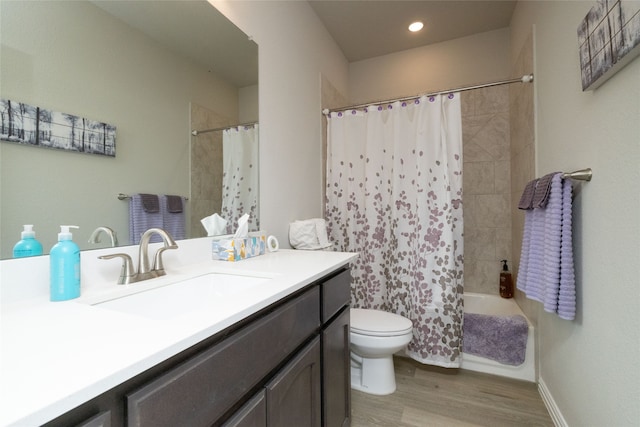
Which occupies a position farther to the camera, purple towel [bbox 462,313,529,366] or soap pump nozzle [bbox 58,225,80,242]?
purple towel [bbox 462,313,529,366]

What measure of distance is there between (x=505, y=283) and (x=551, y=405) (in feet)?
3.46

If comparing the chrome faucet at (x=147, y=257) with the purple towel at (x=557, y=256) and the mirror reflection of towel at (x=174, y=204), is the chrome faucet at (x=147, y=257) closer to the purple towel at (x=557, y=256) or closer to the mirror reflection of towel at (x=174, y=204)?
the mirror reflection of towel at (x=174, y=204)

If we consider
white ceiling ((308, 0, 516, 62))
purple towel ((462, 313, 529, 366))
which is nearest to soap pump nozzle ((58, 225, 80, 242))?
purple towel ((462, 313, 529, 366))

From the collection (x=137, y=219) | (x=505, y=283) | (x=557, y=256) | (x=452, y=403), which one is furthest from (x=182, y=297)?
(x=505, y=283)

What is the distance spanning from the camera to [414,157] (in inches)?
79.8

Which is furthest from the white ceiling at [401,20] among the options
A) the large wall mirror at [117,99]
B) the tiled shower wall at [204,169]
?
the tiled shower wall at [204,169]

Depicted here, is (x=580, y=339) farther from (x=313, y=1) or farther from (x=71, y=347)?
(x=313, y=1)

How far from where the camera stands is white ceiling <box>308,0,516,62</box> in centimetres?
221

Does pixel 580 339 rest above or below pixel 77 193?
below

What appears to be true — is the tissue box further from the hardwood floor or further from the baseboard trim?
the baseboard trim

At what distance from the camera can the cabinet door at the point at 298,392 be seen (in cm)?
80

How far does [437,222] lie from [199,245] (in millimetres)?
1477

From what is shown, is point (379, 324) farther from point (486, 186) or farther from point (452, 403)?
point (486, 186)

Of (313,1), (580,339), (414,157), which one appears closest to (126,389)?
(580,339)
